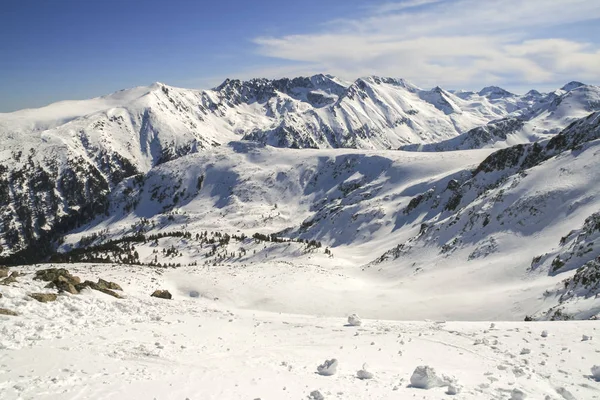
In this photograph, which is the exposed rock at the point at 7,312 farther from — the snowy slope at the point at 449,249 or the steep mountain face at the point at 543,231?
the steep mountain face at the point at 543,231

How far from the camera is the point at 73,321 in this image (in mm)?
20828

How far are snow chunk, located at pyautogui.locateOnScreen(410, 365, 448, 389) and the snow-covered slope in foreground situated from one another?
0.12 ft

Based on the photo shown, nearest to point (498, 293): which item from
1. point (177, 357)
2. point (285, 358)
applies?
point (285, 358)

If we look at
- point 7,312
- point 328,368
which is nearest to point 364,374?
point 328,368

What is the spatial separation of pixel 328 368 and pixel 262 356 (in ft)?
13.5

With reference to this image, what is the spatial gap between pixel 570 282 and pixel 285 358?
25297mm

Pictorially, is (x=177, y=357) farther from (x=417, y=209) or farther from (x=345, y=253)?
(x=417, y=209)

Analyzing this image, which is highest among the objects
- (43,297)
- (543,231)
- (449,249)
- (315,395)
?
(43,297)

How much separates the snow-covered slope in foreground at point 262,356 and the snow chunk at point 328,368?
22 cm

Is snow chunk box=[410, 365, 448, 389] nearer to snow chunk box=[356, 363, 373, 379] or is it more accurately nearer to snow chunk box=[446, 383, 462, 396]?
snow chunk box=[446, 383, 462, 396]

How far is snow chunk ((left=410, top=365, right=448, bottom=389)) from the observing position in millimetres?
14223

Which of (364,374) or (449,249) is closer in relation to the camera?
(364,374)

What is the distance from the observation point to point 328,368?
1595cm

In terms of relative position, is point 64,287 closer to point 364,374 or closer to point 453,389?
point 364,374
